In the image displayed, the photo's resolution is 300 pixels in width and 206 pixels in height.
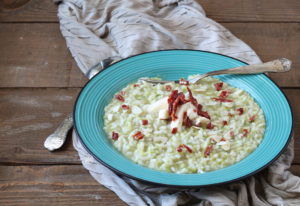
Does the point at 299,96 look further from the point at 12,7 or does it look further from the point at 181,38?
the point at 12,7

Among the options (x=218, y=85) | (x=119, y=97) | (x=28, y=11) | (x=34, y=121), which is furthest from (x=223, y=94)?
(x=28, y=11)

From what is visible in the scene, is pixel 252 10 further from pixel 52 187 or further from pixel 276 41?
pixel 52 187

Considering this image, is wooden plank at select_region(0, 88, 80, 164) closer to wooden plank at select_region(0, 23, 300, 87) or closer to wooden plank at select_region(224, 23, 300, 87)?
wooden plank at select_region(0, 23, 300, 87)

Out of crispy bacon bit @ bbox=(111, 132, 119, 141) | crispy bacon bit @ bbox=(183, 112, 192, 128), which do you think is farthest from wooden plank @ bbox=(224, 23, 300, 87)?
crispy bacon bit @ bbox=(111, 132, 119, 141)

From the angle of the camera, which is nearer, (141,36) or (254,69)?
(254,69)

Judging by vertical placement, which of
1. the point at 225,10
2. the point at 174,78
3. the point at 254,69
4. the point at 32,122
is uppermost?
the point at 254,69

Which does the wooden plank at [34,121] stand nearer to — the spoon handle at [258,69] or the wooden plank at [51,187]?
the wooden plank at [51,187]

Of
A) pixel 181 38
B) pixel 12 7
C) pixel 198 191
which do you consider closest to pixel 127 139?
pixel 198 191
